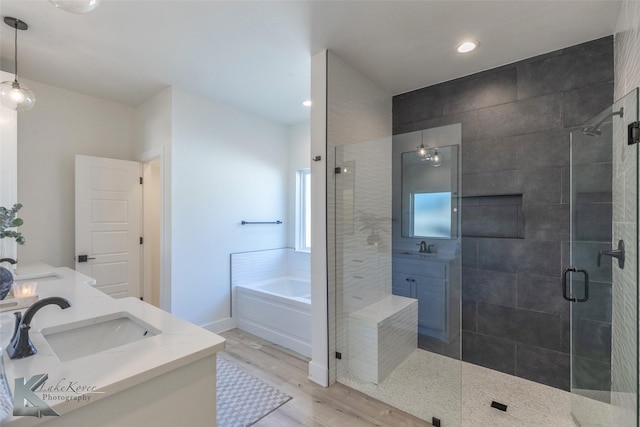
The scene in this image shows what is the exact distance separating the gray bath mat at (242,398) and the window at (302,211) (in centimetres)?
208

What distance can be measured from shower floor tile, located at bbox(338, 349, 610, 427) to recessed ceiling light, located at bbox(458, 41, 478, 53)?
8.03 ft

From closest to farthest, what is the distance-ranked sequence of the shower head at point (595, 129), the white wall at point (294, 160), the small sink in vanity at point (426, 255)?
the shower head at point (595, 129)
the small sink in vanity at point (426, 255)
the white wall at point (294, 160)

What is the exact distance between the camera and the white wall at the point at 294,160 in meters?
4.25

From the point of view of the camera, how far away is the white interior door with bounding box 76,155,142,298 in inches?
128

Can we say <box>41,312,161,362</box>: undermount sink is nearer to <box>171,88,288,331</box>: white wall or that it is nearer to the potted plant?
the potted plant

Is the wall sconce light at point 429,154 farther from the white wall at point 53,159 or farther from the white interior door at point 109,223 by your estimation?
the white wall at point 53,159

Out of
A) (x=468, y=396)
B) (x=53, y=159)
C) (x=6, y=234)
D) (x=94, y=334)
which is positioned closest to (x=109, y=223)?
(x=53, y=159)

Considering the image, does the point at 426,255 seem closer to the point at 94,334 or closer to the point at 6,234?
the point at 94,334

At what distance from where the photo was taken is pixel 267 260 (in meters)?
4.11

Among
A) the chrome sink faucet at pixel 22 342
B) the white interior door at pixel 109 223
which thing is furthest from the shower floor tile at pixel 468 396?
the white interior door at pixel 109 223

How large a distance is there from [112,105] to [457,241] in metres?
4.19

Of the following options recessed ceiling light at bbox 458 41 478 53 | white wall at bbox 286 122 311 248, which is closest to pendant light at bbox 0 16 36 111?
white wall at bbox 286 122 311 248

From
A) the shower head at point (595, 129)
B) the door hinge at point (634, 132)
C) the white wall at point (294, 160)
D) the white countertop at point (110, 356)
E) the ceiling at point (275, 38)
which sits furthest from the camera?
the white wall at point (294, 160)

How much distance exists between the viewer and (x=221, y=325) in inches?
138
